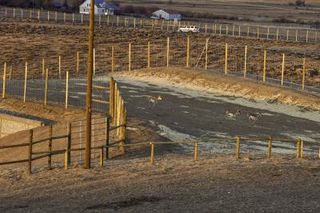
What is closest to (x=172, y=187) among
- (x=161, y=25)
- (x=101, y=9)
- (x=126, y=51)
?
(x=126, y=51)

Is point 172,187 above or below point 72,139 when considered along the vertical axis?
above

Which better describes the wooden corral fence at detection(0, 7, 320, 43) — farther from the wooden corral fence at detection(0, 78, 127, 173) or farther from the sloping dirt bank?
the wooden corral fence at detection(0, 78, 127, 173)

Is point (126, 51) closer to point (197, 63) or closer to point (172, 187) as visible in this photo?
point (197, 63)

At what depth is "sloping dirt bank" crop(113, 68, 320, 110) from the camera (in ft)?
132

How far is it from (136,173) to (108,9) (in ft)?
391

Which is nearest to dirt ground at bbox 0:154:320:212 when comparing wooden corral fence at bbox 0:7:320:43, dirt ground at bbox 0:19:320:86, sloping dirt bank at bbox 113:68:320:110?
sloping dirt bank at bbox 113:68:320:110

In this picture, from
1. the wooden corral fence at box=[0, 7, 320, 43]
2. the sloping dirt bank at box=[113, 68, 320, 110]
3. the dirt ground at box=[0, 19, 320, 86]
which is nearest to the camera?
the sloping dirt bank at box=[113, 68, 320, 110]

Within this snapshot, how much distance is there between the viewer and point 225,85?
147ft

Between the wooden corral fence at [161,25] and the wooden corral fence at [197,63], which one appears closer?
the wooden corral fence at [197,63]

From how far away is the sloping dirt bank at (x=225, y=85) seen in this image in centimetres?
4009

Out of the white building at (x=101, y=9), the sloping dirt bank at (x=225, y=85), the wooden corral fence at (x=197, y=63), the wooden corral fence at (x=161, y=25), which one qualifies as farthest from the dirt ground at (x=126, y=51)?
the white building at (x=101, y=9)

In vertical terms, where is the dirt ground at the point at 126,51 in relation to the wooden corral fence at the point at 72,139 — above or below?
below

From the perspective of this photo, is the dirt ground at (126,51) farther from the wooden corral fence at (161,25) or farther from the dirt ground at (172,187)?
the dirt ground at (172,187)

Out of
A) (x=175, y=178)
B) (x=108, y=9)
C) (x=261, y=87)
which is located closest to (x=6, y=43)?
(x=261, y=87)
